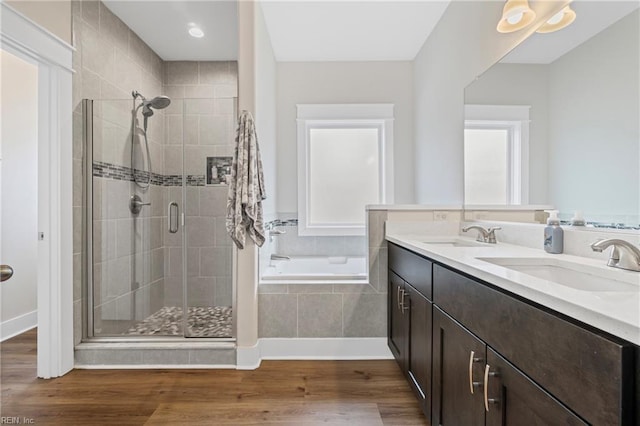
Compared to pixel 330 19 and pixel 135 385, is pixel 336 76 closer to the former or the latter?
pixel 330 19

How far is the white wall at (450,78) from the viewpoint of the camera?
2.06 meters

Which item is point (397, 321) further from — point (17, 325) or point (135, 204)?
point (17, 325)

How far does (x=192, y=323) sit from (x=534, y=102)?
2.77 m

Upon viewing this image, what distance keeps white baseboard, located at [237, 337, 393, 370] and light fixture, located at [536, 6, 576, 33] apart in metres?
2.07

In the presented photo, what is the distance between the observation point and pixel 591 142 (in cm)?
133

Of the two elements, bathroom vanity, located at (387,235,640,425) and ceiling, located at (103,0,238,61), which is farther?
ceiling, located at (103,0,238,61)

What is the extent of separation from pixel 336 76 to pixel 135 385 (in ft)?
10.3

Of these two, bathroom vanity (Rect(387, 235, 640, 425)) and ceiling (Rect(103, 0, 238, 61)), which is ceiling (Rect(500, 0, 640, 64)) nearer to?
bathroom vanity (Rect(387, 235, 640, 425))

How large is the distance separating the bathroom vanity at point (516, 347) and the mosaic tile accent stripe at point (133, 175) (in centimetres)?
203

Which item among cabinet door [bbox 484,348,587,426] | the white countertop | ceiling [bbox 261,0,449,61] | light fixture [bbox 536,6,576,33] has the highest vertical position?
ceiling [bbox 261,0,449,61]

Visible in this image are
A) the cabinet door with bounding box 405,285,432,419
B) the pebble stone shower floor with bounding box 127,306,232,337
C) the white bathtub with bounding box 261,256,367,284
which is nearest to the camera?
the cabinet door with bounding box 405,285,432,419

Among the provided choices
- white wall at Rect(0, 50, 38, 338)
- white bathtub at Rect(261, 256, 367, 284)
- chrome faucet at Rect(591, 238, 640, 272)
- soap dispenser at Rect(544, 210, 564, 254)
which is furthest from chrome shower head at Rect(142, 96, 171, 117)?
chrome faucet at Rect(591, 238, 640, 272)

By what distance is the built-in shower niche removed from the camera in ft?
9.64

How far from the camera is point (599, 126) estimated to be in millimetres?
1297
